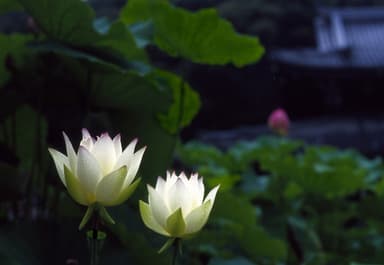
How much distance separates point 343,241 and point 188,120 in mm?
715

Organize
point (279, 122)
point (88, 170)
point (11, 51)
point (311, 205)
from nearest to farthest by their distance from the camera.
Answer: point (88, 170) < point (11, 51) < point (311, 205) < point (279, 122)

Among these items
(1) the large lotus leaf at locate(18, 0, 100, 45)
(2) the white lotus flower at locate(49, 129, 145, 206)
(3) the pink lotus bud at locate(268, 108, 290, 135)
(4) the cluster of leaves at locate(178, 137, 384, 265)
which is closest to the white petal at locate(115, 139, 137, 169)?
(2) the white lotus flower at locate(49, 129, 145, 206)

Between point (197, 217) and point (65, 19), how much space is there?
1.44 feet

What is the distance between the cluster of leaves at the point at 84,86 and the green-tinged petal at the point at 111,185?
0.28 metres

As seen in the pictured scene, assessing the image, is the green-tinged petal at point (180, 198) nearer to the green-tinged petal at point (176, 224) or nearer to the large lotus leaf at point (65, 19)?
the green-tinged petal at point (176, 224)

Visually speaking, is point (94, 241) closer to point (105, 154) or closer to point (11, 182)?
point (105, 154)

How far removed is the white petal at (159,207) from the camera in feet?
1.28

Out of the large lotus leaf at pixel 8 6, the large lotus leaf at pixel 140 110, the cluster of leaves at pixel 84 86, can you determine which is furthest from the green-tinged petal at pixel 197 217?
the large lotus leaf at pixel 8 6

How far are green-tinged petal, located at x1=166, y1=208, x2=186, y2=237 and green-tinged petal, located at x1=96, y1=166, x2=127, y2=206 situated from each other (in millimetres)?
36

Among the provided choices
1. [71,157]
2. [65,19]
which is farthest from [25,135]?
[71,157]

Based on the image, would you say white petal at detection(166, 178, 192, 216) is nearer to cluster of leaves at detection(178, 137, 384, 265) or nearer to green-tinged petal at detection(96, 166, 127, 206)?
green-tinged petal at detection(96, 166, 127, 206)

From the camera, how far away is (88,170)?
1.25 feet

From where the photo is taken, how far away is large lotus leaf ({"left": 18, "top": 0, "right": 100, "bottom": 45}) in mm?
732

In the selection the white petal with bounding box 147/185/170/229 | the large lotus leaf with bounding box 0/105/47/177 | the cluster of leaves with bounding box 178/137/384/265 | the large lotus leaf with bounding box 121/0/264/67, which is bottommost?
the cluster of leaves with bounding box 178/137/384/265
